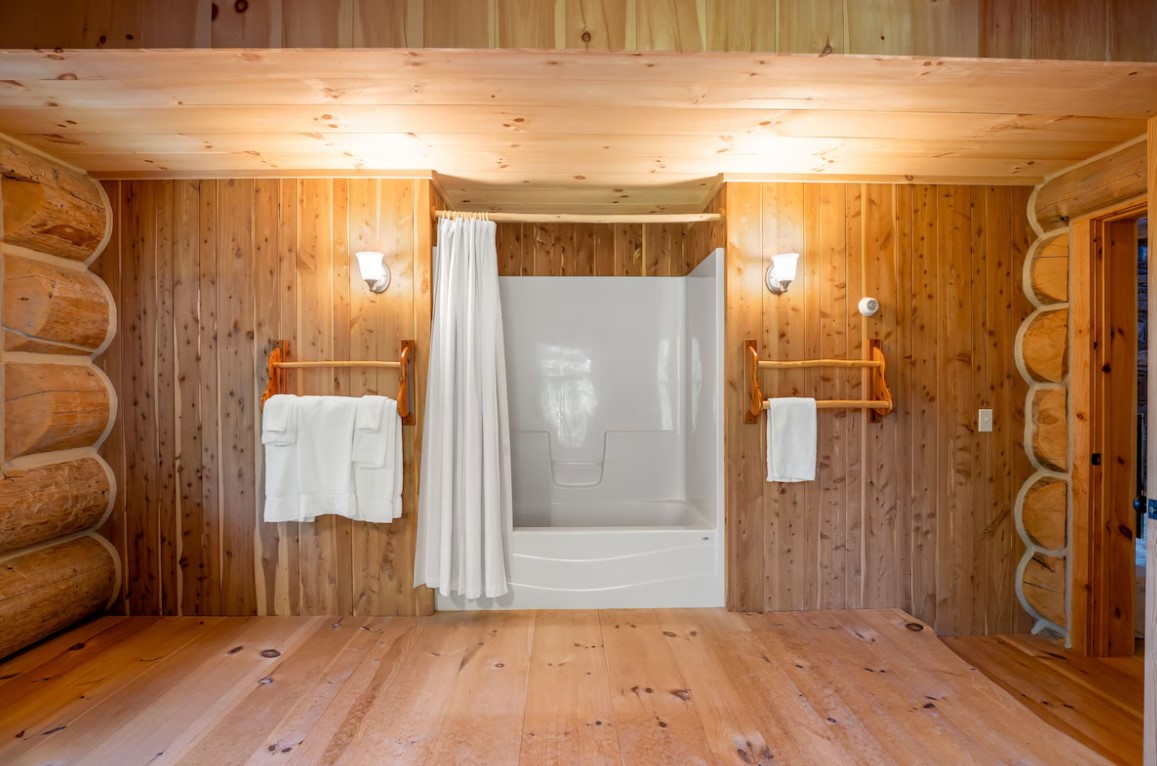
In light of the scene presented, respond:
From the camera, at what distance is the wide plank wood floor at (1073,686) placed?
2.17 meters

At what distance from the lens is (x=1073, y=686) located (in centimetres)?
252

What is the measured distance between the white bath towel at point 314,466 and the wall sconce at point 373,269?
547 mm

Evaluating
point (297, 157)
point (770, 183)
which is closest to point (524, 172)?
point (297, 157)

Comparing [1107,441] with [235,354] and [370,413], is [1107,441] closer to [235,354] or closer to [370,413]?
[370,413]

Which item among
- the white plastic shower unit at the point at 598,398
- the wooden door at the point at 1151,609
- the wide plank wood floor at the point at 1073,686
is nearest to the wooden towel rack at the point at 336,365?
the white plastic shower unit at the point at 598,398

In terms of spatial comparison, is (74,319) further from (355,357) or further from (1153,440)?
(1153,440)

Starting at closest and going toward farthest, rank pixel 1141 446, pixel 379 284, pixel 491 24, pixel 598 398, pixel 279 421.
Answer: pixel 491 24 < pixel 279 421 < pixel 379 284 < pixel 598 398 < pixel 1141 446

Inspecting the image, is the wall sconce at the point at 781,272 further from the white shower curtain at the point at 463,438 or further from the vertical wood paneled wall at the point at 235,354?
the vertical wood paneled wall at the point at 235,354

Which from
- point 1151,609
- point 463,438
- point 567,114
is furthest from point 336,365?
point 1151,609

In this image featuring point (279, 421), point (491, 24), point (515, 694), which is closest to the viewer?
point (491, 24)

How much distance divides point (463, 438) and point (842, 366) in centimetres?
181

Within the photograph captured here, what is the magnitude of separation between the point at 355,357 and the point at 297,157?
0.90 meters

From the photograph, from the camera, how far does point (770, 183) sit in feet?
9.62

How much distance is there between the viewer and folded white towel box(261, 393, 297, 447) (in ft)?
9.02
